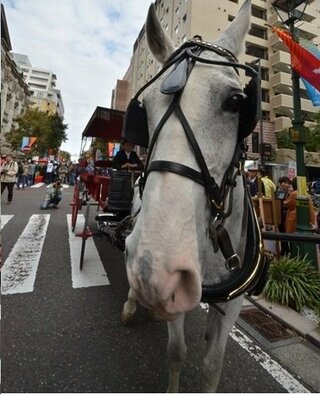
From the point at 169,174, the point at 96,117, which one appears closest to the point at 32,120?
the point at 96,117

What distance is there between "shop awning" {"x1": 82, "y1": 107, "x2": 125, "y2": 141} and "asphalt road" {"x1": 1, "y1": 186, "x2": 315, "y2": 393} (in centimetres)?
354

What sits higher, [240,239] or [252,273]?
[240,239]

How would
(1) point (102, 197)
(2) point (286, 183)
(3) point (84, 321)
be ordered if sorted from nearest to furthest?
(3) point (84, 321) → (1) point (102, 197) → (2) point (286, 183)

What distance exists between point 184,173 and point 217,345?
5.03 feet

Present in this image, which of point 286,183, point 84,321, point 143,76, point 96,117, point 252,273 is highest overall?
point 143,76

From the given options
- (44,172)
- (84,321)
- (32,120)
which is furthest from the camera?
(32,120)

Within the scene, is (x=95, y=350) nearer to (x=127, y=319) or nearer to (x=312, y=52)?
(x=127, y=319)

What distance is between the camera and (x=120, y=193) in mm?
4848

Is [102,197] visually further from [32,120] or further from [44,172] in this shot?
[32,120]

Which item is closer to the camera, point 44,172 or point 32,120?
point 44,172

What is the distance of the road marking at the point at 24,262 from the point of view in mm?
4094

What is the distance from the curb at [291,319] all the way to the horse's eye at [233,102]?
313cm

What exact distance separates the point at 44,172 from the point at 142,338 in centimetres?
2832

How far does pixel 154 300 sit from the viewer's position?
1017 millimetres
